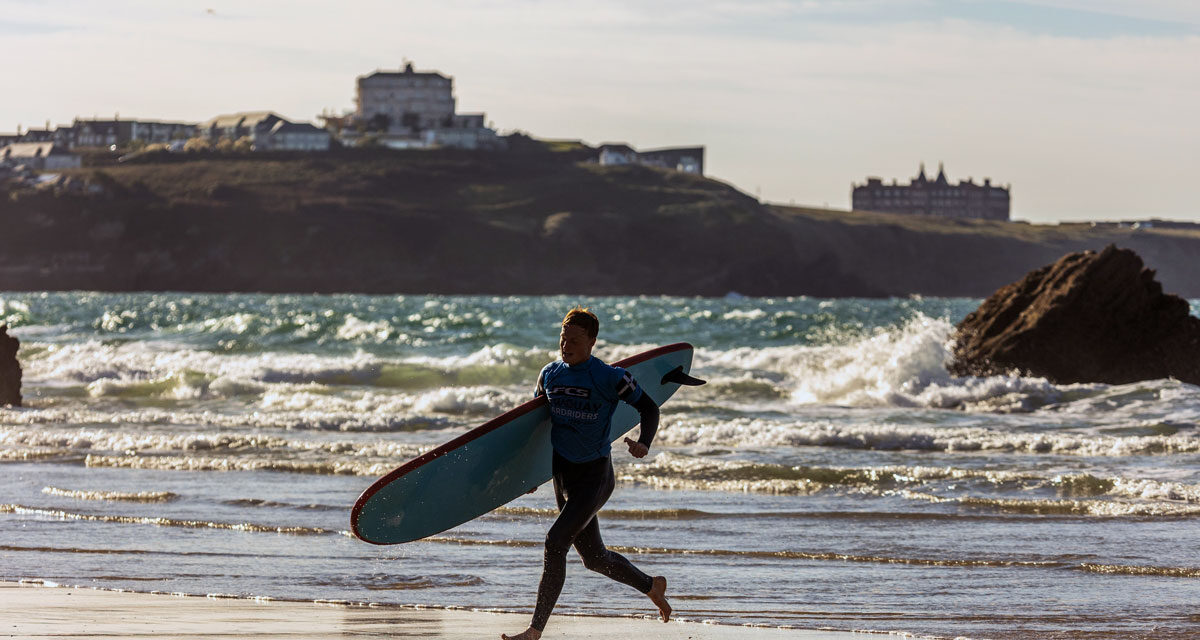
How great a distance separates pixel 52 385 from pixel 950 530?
20.4 meters

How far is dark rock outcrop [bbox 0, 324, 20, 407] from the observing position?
20.0 metres

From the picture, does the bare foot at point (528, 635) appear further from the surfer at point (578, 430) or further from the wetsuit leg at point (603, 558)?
the wetsuit leg at point (603, 558)

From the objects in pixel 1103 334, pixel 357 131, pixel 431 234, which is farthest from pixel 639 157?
pixel 1103 334

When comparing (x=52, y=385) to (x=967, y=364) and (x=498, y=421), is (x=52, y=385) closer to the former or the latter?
(x=967, y=364)

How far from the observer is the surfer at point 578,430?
6277 mm

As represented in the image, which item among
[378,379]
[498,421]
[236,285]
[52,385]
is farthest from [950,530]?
[236,285]

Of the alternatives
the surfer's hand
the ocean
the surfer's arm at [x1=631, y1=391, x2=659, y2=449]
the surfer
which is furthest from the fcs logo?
the ocean

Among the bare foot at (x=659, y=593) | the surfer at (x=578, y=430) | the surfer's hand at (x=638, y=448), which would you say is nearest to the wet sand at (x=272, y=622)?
the bare foot at (x=659, y=593)

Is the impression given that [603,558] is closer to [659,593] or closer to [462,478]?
[659,593]

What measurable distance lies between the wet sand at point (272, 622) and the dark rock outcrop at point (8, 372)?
1371 centimetres

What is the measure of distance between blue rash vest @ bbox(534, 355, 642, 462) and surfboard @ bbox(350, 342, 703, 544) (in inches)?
11.7

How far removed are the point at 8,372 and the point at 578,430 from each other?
16.3 m

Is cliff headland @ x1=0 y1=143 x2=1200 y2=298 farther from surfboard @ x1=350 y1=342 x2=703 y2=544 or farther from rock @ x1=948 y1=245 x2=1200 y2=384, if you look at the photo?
surfboard @ x1=350 y1=342 x2=703 y2=544

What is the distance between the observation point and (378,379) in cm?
2686
